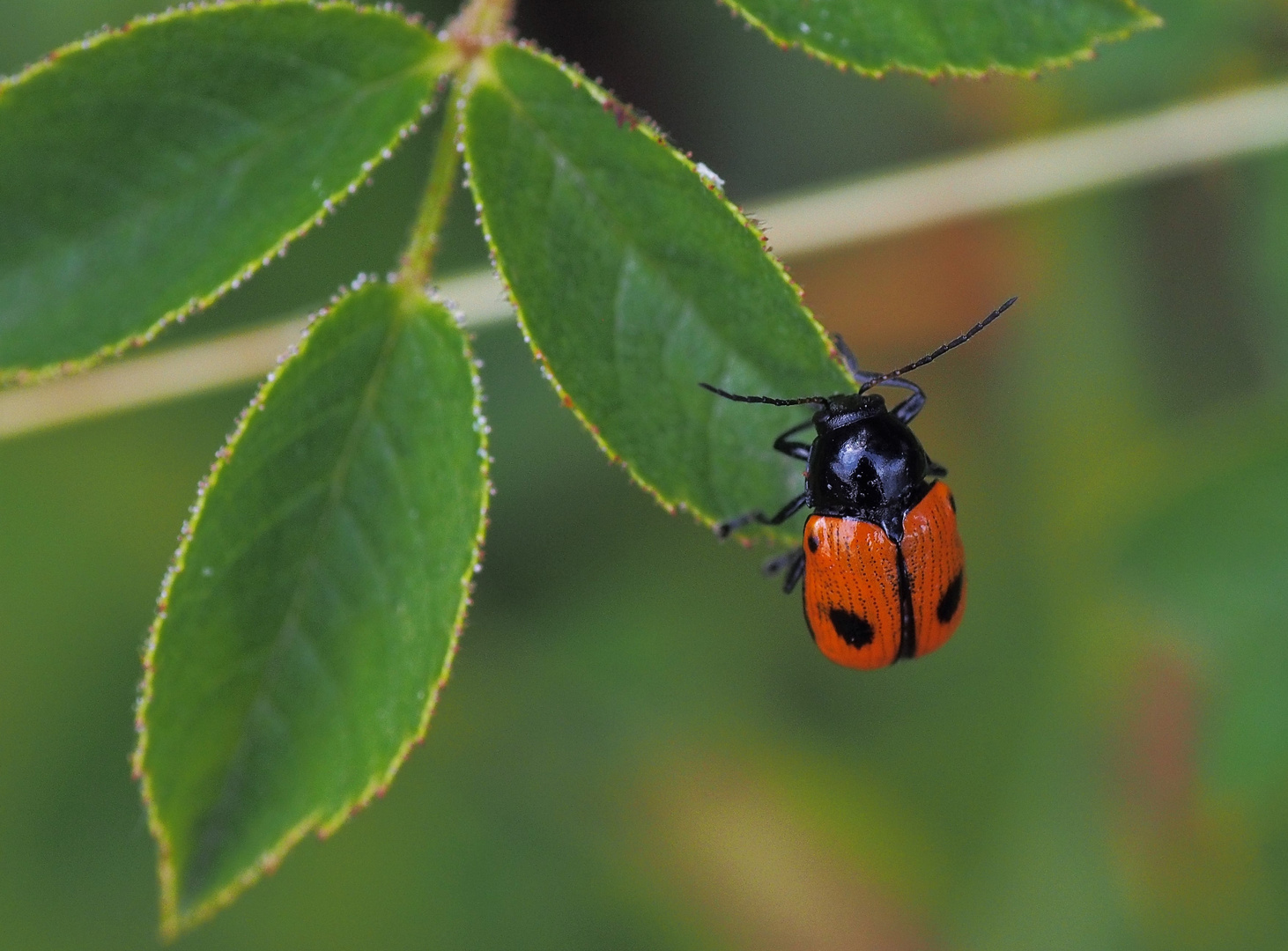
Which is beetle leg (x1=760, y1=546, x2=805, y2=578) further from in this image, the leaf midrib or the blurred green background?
the leaf midrib

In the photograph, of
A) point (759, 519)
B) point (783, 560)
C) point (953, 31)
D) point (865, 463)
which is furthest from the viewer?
point (783, 560)

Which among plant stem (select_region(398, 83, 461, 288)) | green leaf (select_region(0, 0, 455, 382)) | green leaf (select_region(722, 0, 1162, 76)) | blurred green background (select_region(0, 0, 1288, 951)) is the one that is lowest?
blurred green background (select_region(0, 0, 1288, 951))

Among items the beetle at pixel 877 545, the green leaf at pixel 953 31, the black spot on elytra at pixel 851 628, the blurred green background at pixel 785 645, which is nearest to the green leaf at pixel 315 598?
the green leaf at pixel 953 31

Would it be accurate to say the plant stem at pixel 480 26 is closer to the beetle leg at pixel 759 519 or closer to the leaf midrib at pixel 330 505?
the leaf midrib at pixel 330 505

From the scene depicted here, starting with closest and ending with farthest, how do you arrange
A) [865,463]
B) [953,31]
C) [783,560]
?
[953,31] → [865,463] → [783,560]

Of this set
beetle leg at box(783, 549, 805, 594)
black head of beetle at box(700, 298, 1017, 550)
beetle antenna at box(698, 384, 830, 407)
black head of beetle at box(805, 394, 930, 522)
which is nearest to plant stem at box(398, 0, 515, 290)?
beetle antenna at box(698, 384, 830, 407)

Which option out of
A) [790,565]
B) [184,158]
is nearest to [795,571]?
[790,565]


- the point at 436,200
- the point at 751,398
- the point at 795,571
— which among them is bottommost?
the point at 795,571

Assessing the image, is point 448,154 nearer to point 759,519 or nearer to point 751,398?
point 751,398
